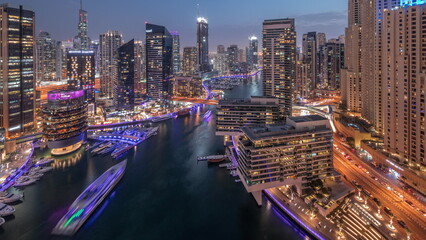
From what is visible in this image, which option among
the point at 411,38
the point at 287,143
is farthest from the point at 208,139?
the point at 411,38

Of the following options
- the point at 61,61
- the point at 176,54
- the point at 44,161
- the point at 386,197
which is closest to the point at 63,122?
the point at 44,161

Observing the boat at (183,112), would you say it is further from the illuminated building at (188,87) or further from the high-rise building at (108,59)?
the high-rise building at (108,59)

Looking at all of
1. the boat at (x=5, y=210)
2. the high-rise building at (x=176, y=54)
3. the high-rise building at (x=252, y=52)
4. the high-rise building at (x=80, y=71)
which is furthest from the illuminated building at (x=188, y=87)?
the high-rise building at (x=252, y=52)

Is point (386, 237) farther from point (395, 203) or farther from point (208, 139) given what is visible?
point (208, 139)

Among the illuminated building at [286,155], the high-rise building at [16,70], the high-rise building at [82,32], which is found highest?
the high-rise building at [82,32]

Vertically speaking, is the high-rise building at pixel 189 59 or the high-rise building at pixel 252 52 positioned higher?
the high-rise building at pixel 252 52

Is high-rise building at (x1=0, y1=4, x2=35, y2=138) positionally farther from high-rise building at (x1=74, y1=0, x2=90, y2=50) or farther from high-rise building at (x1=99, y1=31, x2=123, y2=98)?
high-rise building at (x1=74, y1=0, x2=90, y2=50)

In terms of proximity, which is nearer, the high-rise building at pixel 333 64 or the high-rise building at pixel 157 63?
the high-rise building at pixel 157 63
